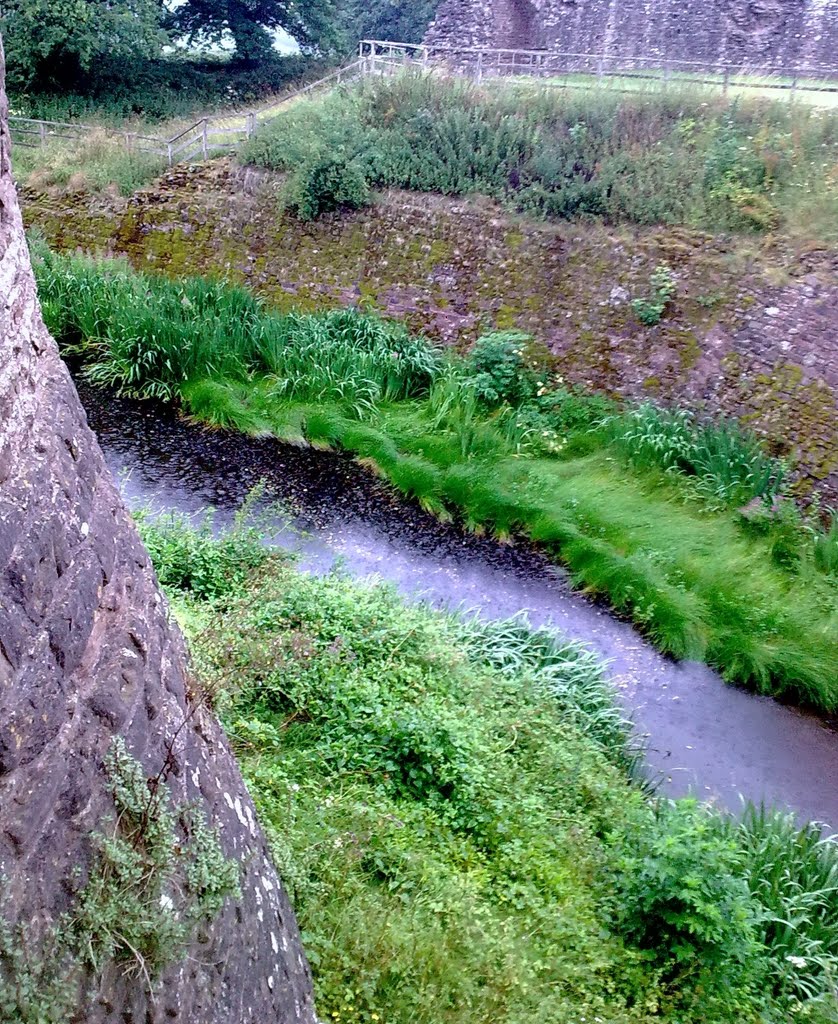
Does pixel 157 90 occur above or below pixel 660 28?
below

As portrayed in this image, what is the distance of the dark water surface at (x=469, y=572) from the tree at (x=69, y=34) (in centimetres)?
990

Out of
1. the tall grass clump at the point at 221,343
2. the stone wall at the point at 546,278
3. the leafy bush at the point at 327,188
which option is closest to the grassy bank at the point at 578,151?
the leafy bush at the point at 327,188

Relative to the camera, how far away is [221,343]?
10.7 metres

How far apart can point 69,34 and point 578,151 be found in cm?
1143

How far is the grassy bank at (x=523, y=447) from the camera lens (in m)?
7.01

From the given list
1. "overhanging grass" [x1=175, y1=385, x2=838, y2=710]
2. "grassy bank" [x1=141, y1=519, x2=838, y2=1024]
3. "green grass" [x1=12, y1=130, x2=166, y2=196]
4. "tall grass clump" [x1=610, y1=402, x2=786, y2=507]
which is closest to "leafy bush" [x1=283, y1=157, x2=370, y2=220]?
"green grass" [x1=12, y1=130, x2=166, y2=196]

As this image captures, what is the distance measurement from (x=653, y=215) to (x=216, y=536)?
6967mm

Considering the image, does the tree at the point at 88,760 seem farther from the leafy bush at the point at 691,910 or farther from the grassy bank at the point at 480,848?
the leafy bush at the point at 691,910

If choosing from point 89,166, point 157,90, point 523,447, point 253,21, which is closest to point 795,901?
point 523,447

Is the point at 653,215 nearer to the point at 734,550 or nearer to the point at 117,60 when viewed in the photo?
the point at 734,550

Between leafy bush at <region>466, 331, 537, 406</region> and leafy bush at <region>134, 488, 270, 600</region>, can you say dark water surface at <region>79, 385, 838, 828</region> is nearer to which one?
leafy bush at <region>134, 488, 270, 600</region>

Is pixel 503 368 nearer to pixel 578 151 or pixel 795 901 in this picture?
pixel 578 151

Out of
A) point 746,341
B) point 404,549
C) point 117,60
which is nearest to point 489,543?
point 404,549

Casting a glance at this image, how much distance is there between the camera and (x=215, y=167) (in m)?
13.5
